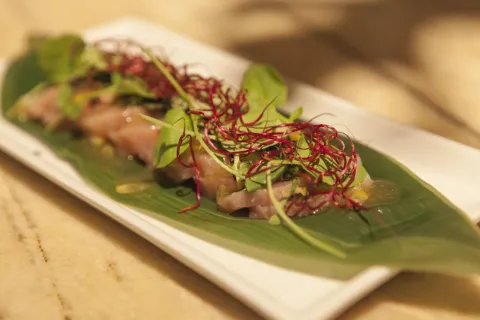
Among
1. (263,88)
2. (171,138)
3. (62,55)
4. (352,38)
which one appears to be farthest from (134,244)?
(352,38)

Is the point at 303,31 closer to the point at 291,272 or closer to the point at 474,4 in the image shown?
the point at 474,4

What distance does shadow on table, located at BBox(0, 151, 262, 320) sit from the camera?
69.7 inches

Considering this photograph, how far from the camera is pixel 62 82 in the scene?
282 cm

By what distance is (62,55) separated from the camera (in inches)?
113

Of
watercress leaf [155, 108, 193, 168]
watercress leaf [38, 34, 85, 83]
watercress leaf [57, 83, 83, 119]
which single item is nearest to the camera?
watercress leaf [155, 108, 193, 168]

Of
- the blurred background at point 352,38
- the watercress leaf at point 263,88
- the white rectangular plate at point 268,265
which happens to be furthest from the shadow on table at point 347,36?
the watercress leaf at point 263,88

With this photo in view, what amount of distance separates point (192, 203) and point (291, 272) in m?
0.53

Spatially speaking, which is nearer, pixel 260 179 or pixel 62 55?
pixel 260 179

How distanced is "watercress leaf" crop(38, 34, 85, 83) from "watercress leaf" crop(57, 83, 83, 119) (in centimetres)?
16

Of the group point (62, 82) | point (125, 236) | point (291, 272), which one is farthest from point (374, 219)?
point (62, 82)

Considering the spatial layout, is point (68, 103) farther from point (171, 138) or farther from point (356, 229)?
point (356, 229)

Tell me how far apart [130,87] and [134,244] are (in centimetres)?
75

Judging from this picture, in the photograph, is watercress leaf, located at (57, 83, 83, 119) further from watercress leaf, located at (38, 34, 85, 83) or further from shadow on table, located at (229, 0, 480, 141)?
shadow on table, located at (229, 0, 480, 141)

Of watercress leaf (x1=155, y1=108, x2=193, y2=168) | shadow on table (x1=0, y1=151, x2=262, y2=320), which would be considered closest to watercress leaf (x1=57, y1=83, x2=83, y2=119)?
shadow on table (x1=0, y1=151, x2=262, y2=320)
